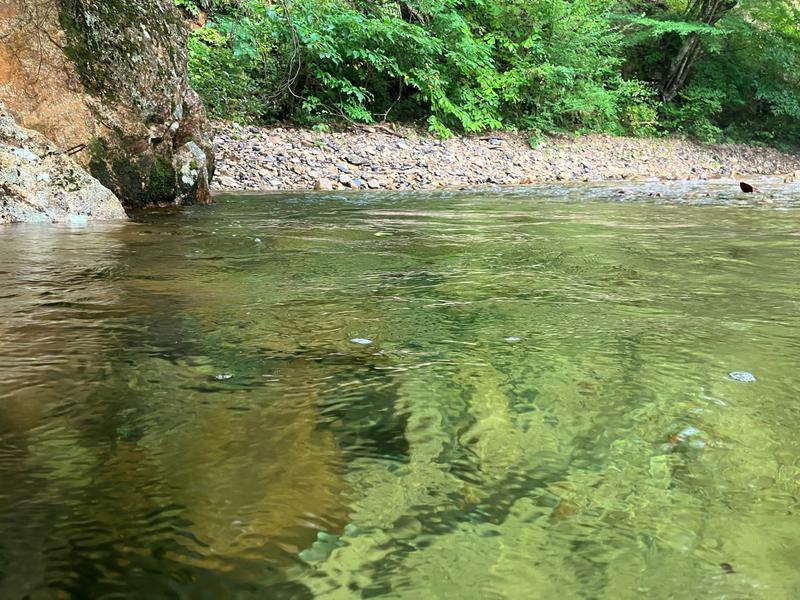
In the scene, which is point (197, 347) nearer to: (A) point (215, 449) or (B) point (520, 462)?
(A) point (215, 449)

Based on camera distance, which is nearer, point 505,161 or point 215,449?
point 215,449

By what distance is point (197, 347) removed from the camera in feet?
5.33

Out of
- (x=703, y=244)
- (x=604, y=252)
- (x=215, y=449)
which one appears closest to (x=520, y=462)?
(x=215, y=449)

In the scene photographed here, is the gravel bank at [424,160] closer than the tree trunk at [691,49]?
Yes

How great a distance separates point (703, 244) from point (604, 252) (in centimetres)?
66

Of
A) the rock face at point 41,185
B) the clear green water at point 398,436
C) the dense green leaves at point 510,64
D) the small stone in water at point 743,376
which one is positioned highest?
the dense green leaves at point 510,64

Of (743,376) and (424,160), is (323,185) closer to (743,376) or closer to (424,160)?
(424,160)

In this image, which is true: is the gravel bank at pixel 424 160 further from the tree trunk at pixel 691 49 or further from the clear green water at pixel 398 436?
the clear green water at pixel 398 436

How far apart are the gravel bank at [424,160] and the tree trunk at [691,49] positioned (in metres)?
2.83

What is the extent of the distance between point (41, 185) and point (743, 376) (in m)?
4.26

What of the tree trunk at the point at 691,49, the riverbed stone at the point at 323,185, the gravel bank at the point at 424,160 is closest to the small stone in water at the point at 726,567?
the gravel bank at the point at 424,160

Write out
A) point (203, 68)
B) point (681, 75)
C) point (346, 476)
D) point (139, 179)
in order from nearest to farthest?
1. point (346, 476)
2. point (139, 179)
3. point (203, 68)
4. point (681, 75)

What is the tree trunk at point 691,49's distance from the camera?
1562 centimetres

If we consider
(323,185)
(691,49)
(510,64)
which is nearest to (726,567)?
(323,185)
